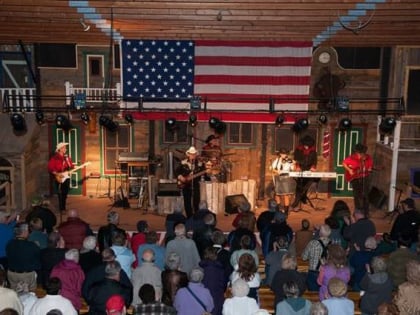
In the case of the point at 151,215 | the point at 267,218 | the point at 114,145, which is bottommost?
the point at 151,215

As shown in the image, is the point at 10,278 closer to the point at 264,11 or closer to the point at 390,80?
the point at 264,11

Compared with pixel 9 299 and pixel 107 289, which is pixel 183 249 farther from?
pixel 9 299

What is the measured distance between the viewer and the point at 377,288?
26.3 ft

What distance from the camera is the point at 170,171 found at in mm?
18500

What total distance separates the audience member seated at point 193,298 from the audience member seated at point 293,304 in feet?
3.16

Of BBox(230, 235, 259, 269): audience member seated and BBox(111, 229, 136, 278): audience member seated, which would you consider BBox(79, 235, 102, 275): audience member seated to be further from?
BBox(230, 235, 259, 269): audience member seated

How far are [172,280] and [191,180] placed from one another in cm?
849

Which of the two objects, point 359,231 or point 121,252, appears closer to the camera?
point 121,252

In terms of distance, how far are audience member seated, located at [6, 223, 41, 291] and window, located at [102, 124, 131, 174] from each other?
10.0 meters

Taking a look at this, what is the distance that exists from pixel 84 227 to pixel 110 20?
16.0 feet

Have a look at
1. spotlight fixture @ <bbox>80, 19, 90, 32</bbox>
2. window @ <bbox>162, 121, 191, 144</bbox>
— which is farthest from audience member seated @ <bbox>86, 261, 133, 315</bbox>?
window @ <bbox>162, 121, 191, 144</bbox>

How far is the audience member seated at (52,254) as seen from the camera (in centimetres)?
908

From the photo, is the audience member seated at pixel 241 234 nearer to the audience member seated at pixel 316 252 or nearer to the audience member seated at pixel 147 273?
the audience member seated at pixel 316 252

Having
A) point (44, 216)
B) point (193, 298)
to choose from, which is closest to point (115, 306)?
point (193, 298)
